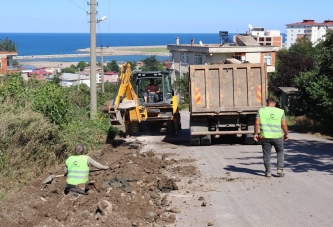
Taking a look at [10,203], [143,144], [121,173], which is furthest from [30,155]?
[143,144]

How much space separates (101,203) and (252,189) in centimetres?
325

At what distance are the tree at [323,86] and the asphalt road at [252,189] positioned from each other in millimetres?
5739

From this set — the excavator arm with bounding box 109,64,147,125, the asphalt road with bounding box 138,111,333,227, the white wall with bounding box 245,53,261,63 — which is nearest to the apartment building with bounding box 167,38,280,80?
the white wall with bounding box 245,53,261,63

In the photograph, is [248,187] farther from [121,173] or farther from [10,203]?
[10,203]

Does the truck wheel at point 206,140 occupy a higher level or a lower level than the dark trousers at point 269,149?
lower

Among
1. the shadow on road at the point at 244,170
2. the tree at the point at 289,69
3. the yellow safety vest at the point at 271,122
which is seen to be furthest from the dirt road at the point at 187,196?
the tree at the point at 289,69

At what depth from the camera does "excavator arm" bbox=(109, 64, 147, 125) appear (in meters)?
15.4

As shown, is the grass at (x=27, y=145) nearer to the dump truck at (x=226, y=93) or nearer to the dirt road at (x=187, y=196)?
the dirt road at (x=187, y=196)

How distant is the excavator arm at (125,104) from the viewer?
15.4 meters

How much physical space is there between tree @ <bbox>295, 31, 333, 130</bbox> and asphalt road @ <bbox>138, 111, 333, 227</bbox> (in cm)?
574

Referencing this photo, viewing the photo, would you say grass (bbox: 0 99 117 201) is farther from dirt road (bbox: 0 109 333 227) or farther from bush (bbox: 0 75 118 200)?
dirt road (bbox: 0 109 333 227)

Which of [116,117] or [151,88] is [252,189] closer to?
[116,117]

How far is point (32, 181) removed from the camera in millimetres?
11828

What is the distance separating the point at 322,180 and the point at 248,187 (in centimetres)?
169
